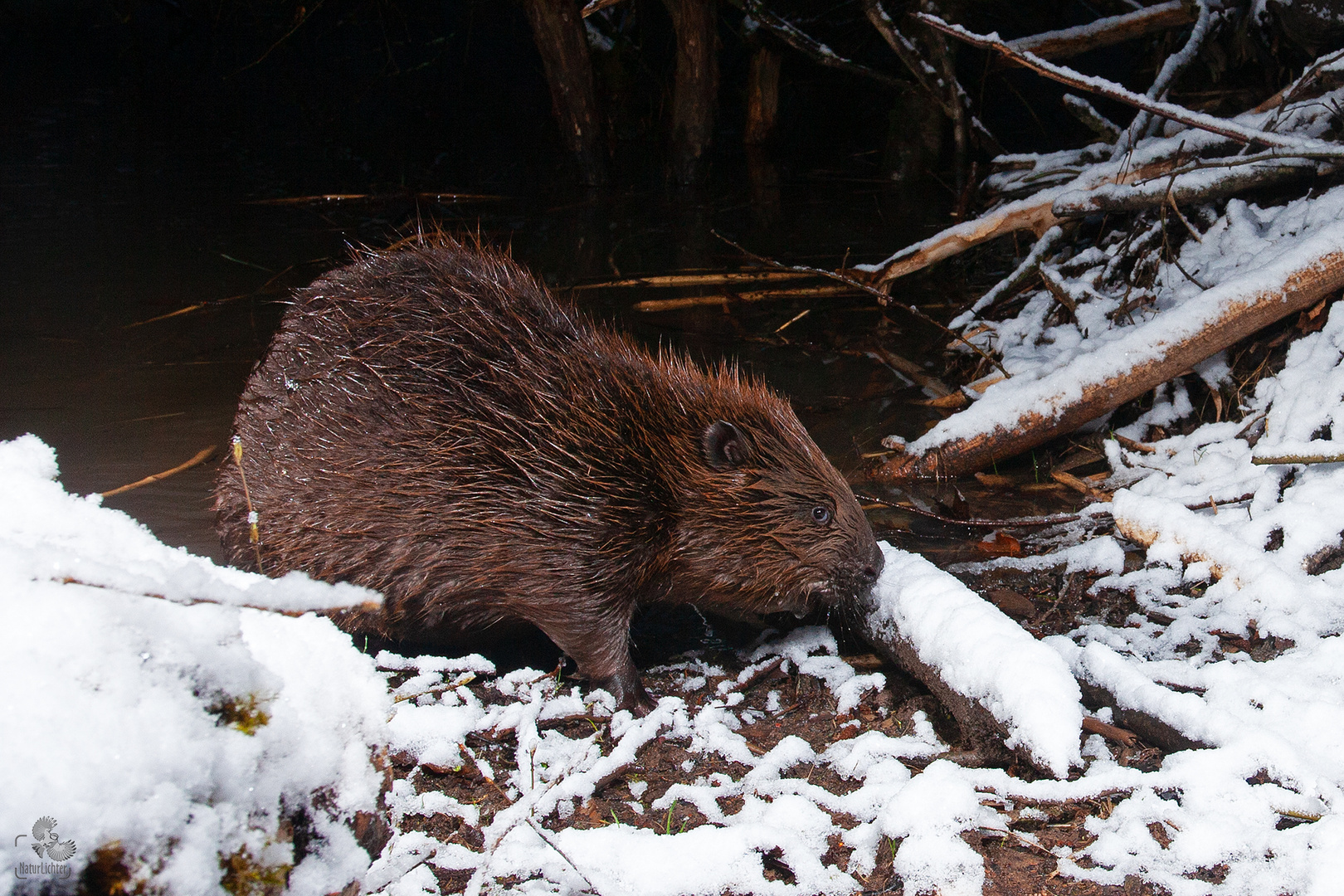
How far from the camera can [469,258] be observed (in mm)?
→ 3467

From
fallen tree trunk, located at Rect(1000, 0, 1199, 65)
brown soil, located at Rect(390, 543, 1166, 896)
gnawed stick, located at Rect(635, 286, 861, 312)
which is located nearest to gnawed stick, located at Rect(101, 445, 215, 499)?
brown soil, located at Rect(390, 543, 1166, 896)

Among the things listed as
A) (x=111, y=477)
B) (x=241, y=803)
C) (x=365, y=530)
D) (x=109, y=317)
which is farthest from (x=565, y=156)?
(x=241, y=803)

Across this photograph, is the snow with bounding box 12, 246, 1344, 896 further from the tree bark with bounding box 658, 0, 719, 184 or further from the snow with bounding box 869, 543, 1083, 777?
the tree bark with bounding box 658, 0, 719, 184

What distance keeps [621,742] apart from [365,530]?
106 cm

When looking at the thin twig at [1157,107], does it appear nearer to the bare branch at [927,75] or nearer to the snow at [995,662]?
the snow at [995,662]

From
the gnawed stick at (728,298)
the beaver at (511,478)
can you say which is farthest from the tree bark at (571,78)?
the beaver at (511,478)

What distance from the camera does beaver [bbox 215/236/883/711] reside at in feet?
9.84

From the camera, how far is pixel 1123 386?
3.91 m

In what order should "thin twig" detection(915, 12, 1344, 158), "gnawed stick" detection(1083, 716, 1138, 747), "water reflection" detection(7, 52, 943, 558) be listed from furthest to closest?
"water reflection" detection(7, 52, 943, 558)
"thin twig" detection(915, 12, 1344, 158)
"gnawed stick" detection(1083, 716, 1138, 747)

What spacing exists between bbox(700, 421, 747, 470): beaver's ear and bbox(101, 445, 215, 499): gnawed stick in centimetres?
250

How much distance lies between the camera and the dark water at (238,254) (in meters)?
4.68

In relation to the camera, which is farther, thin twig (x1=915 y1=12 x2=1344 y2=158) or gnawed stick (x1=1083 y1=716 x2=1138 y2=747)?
thin twig (x1=915 y1=12 x2=1344 y2=158)

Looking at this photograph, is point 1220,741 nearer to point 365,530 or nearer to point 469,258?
point 365,530

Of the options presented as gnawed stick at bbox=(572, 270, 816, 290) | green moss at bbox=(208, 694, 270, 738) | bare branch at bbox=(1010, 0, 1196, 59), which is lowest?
gnawed stick at bbox=(572, 270, 816, 290)
